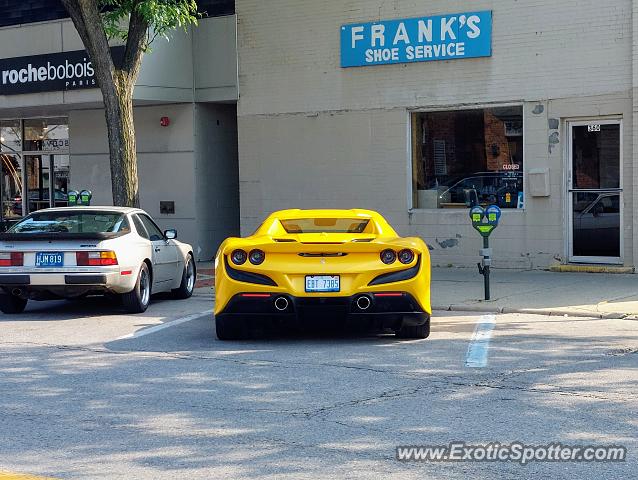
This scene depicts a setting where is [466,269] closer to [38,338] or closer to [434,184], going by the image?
[434,184]

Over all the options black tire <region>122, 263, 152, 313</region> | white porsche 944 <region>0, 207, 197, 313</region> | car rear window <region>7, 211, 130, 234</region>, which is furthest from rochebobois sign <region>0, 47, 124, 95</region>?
black tire <region>122, 263, 152, 313</region>

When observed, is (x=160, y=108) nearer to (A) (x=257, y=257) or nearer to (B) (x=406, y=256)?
(A) (x=257, y=257)

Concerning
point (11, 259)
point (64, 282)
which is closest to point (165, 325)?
point (64, 282)

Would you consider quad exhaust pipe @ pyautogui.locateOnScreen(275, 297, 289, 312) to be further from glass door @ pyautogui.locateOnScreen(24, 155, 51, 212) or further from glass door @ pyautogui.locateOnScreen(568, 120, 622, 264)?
glass door @ pyautogui.locateOnScreen(24, 155, 51, 212)

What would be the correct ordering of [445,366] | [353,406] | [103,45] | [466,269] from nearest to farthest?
[353,406] → [445,366] → [103,45] → [466,269]

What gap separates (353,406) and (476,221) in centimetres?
620

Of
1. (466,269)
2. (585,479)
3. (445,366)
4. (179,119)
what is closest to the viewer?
(585,479)

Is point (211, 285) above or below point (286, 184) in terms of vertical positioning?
below

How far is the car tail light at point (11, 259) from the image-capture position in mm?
12188

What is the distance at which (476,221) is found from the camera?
13.1 m

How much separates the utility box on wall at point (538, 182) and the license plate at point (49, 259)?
8272mm

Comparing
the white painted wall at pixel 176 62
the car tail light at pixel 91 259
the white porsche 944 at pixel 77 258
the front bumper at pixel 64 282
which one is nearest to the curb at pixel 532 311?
the white porsche 944 at pixel 77 258

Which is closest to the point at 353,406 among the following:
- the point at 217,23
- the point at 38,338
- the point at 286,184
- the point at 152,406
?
the point at 152,406

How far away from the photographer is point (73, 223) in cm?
1320
